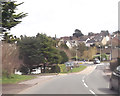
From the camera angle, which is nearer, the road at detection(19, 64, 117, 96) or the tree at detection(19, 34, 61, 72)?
the road at detection(19, 64, 117, 96)

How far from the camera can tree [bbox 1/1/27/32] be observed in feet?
57.9

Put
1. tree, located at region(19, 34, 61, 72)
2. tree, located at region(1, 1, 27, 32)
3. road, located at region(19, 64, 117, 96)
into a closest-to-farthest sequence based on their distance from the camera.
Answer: road, located at region(19, 64, 117, 96)
tree, located at region(1, 1, 27, 32)
tree, located at region(19, 34, 61, 72)

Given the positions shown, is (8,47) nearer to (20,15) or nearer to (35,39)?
(20,15)

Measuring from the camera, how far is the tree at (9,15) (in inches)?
695

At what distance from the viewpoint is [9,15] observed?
59.3 ft

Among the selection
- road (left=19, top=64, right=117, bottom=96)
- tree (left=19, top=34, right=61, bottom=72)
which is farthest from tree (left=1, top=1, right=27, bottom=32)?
tree (left=19, top=34, right=61, bottom=72)

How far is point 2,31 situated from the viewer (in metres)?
18.5

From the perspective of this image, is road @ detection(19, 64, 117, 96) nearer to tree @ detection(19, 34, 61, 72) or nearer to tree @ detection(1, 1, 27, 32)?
tree @ detection(1, 1, 27, 32)

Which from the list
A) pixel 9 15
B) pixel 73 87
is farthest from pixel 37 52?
pixel 73 87

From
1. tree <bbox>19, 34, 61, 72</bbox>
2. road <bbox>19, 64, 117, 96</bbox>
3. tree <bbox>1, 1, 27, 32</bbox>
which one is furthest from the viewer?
tree <bbox>19, 34, 61, 72</bbox>

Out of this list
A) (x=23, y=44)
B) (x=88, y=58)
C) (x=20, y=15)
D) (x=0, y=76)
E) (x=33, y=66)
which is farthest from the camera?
(x=88, y=58)

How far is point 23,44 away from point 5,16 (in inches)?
775

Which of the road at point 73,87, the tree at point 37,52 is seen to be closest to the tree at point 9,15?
the road at point 73,87

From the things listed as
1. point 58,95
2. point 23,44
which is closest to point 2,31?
point 58,95
